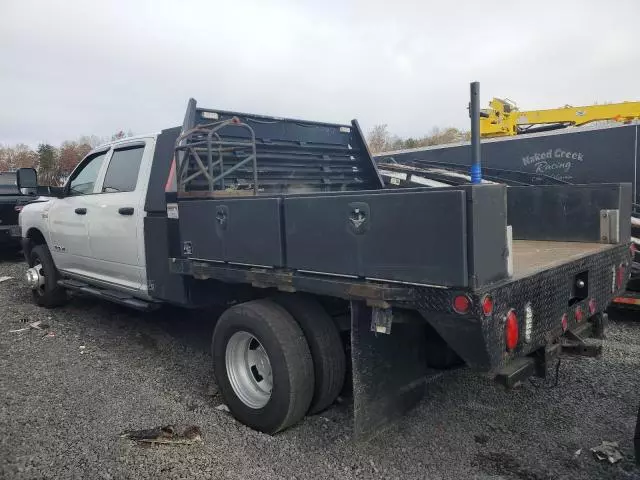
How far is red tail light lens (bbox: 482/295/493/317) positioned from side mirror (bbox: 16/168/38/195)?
6028 millimetres

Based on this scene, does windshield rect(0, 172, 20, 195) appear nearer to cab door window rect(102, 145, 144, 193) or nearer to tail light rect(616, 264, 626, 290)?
cab door window rect(102, 145, 144, 193)

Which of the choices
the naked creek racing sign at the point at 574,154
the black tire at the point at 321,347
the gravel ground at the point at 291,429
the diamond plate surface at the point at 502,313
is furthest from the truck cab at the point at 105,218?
the naked creek racing sign at the point at 574,154

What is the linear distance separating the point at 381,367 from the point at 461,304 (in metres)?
0.85

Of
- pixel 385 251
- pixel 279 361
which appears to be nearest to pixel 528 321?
pixel 385 251

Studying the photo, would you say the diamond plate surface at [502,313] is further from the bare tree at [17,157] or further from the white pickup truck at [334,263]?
the bare tree at [17,157]

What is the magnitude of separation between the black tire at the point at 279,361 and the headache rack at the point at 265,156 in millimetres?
964

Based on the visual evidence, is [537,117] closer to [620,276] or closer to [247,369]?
[620,276]

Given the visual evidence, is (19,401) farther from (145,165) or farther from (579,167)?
(579,167)

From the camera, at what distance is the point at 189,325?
6086mm

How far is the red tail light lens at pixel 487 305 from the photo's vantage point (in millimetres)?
2389

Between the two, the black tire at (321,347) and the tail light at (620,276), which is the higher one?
the tail light at (620,276)

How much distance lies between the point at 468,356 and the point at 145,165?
132 inches

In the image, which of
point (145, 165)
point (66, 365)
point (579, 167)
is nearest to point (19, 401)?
point (66, 365)

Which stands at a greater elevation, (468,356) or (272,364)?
(468,356)
